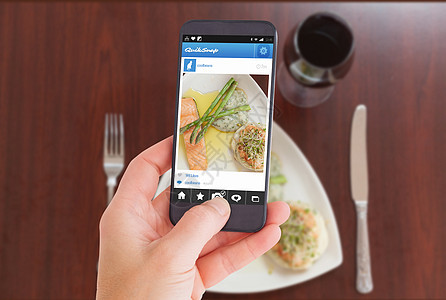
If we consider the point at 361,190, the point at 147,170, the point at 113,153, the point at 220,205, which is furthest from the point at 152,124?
the point at 361,190

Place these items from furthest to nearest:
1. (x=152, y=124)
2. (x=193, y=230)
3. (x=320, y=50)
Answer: (x=152, y=124)
(x=320, y=50)
(x=193, y=230)

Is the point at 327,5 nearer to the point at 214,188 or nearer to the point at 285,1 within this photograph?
the point at 285,1

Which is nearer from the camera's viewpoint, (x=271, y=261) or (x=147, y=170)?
(x=147, y=170)

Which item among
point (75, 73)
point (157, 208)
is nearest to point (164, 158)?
point (157, 208)

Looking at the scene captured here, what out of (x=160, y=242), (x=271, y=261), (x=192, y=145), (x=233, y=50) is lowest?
(x=271, y=261)

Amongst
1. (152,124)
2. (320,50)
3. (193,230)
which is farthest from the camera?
(152,124)

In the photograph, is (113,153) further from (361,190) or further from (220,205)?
(361,190)

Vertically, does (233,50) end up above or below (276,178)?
above

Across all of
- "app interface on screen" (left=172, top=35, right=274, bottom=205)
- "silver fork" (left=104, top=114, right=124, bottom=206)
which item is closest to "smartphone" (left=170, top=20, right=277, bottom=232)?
"app interface on screen" (left=172, top=35, right=274, bottom=205)
